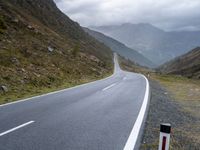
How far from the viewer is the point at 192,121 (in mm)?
11227

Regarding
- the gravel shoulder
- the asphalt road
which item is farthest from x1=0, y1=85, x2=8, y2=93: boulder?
the gravel shoulder

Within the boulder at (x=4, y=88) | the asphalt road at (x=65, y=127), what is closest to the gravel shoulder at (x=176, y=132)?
the asphalt road at (x=65, y=127)

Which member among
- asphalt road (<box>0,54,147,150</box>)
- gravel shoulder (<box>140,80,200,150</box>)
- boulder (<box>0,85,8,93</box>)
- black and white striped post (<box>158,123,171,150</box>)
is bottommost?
gravel shoulder (<box>140,80,200,150</box>)

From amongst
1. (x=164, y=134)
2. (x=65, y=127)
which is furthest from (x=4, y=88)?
(x=164, y=134)

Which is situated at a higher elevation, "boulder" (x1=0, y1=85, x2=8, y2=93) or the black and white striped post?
the black and white striped post

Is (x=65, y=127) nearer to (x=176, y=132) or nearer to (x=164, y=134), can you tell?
(x=176, y=132)

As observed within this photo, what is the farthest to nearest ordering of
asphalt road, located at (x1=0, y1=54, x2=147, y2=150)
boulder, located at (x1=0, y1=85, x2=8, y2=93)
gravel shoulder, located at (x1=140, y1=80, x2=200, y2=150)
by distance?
boulder, located at (x1=0, y1=85, x2=8, y2=93) → gravel shoulder, located at (x1=140, y1=80, x2=200, y2=150) → asphalt road, located at (x1=0, y1=54, x2=147, y2=150)

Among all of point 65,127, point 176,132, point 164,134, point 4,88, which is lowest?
point 176,132

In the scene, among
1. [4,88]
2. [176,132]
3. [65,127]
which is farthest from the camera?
[4,88]

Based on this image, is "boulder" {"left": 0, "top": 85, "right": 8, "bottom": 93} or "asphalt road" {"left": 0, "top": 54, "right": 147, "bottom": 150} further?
"boulder" {"left": 0, "top": 85, "right": 8, "bottom": 93}

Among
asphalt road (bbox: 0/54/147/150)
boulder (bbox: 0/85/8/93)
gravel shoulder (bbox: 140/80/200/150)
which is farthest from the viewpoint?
boulder (bbox: 0/85/8/93)

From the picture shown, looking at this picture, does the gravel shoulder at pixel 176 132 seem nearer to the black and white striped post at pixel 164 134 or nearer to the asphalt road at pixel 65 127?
the asphalt road at pixel 65 127

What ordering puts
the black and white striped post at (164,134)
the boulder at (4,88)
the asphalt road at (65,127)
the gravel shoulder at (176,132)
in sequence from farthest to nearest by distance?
the boulder at (4,88) → the gravel shoulder at (176,132) → the asphalt road at (65,127) → the black and white striped post at (164,134)

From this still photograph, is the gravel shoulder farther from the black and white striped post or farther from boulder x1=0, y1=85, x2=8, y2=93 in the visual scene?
boulder x1=0, y1=85, x2=8, y2=93
